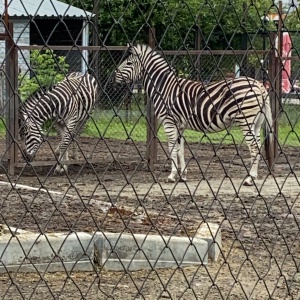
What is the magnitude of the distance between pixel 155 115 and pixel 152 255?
5943mm

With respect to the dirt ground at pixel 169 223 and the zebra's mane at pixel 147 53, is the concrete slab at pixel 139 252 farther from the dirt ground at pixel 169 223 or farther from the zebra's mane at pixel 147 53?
the zebra's mane at pixel 147 53

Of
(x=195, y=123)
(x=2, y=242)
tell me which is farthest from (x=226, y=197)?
(x=2, y=242)

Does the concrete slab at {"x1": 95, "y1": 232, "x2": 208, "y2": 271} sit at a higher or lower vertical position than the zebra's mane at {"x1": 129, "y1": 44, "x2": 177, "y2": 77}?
lower

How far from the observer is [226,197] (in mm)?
9633

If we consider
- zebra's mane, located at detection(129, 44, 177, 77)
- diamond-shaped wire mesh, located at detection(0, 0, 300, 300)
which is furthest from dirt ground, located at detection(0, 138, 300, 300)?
zebra's mane, located at detection(129, 44, 177, 77)

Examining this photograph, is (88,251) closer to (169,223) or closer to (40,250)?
(40,250)

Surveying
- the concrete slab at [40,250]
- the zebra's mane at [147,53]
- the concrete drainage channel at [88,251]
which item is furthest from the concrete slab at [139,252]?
the zebra's mane at [147,53]

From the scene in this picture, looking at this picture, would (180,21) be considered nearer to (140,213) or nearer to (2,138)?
(2,138)

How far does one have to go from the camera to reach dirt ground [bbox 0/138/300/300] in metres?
4.25

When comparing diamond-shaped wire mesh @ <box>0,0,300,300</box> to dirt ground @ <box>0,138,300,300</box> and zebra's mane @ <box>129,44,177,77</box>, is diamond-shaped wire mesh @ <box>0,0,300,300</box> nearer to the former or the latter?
dirt ground @ <box>0,138,300,300</box>

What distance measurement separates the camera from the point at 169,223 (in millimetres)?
6973

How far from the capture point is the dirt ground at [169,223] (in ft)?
14.0

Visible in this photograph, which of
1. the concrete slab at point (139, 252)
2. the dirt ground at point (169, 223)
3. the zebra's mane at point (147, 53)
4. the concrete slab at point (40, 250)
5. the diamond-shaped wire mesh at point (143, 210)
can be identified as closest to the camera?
the diamond-shaped wire mesh at point (143, 210)

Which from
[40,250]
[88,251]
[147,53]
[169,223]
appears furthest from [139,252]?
[147,53]
